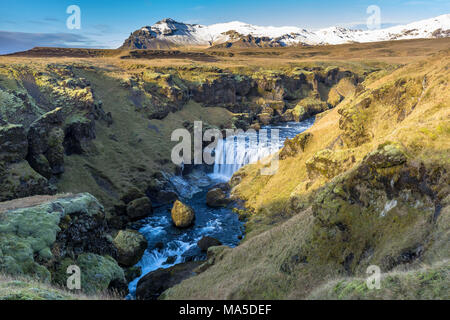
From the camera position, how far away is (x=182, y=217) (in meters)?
33.8

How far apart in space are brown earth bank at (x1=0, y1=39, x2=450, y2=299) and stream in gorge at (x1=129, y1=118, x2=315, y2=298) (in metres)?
2.11

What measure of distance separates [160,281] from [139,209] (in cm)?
1705

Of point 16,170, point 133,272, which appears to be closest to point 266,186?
point 133,272

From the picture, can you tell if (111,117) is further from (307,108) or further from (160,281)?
(307,108)

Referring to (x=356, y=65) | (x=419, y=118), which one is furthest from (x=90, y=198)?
(x=356, y=65)

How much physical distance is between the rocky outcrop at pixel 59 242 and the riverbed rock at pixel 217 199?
19544 mm

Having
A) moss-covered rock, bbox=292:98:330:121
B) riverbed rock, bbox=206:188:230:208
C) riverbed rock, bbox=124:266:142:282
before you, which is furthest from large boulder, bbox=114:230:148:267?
moss-covered rock, bbox=292:98:330:121

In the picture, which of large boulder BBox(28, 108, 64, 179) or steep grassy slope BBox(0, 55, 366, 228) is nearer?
large boulder BBox(28, 108, 64, 179)

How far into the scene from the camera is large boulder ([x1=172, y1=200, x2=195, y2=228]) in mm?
33719

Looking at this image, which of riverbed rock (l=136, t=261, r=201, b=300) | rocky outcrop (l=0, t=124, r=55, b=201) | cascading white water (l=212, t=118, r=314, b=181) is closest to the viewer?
riverbed rock (l=136, t=261, r=201, b=300)

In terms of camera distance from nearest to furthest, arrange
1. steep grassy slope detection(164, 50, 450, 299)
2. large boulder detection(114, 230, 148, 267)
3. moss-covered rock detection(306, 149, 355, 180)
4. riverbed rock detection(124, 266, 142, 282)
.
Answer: steep grassy slope detection(164, 50, 450, 299) → moss-covered rock detection(306, 149, 355, 180) → riverbed rock detection(124, 266, 142, 282) → large boulder detection(114, 230, 148, 267)

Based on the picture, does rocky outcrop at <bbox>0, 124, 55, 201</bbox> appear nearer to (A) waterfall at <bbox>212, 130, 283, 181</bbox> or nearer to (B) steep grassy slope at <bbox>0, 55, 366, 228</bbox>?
(B) steep grassy slope at <bbox>0, 55, 366, 228</bbox>

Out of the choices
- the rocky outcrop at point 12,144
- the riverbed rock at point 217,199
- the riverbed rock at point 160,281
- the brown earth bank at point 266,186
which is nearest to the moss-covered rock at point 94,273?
the brown earth bank at point 266,186
